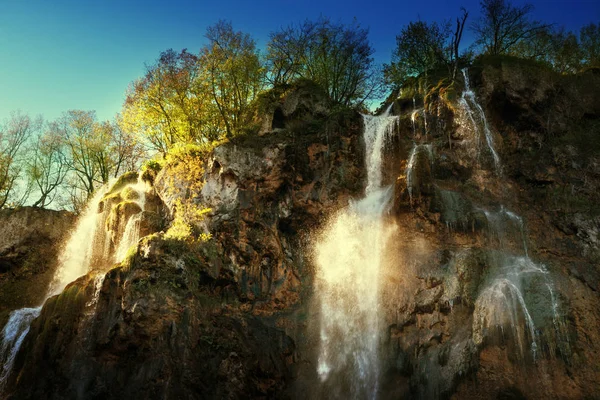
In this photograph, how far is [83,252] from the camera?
2273cm

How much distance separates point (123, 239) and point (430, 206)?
50.4 feet

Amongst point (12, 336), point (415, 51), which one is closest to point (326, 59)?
point (415, 51)

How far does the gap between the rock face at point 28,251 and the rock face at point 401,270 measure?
26.6ft

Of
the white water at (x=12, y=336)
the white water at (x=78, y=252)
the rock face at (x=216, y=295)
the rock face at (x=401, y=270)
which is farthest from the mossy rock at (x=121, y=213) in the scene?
the white water at (x=12, y=336)

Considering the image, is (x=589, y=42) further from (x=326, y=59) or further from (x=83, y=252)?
(x=83, y=252)

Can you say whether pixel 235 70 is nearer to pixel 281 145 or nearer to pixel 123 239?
pixel 281 145

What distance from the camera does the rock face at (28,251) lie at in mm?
22500

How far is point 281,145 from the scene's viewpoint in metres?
21.2

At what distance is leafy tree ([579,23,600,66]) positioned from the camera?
2973 centimetres

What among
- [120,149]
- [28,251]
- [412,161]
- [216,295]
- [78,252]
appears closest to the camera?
[216,295]

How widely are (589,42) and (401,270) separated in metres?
26.5

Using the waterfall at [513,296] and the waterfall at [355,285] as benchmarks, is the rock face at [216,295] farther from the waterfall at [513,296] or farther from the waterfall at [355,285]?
the waterfall at [513,296]

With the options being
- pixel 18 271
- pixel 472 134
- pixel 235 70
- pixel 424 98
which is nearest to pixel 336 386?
pixel 472 134

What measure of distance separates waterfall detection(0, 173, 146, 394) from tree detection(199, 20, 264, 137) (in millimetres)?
6907
